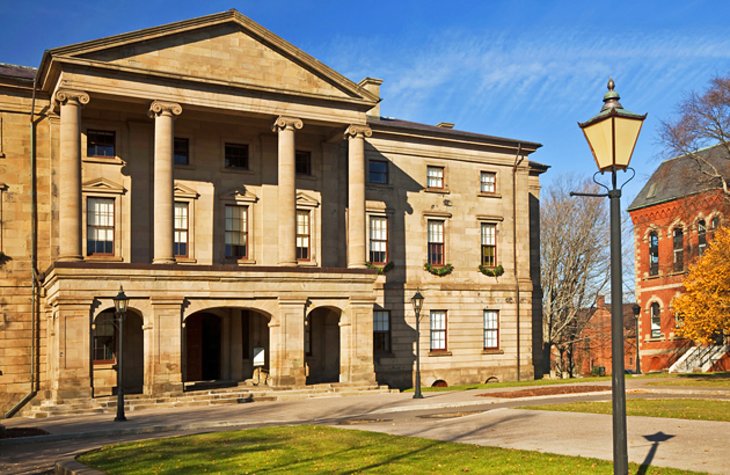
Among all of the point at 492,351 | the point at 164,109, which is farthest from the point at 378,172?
the point at 164,109

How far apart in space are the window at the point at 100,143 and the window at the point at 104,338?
703 centimetres

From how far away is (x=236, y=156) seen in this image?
126 ft

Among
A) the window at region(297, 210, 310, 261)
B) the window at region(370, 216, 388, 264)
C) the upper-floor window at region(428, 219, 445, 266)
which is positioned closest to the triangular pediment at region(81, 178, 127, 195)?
the window at region(297, 210, 310, 261)

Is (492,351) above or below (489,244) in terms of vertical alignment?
below

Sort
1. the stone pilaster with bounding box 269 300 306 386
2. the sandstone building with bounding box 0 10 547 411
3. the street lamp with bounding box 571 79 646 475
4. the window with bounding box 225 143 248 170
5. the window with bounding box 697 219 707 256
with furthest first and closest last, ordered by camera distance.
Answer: the window with bounding box 697 219 707 256, the window with bounding box 225 143 248 170, the stone pilaster with bounding box 269 300 306 386, the sandstone building with bounding box 0 10 547 411, the street lamp with bounding box 571 79 646 475

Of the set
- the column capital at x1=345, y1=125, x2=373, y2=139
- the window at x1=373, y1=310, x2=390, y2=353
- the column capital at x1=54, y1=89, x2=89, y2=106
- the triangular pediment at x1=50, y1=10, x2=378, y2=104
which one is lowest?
the window at x1=373, y1=310, x2=390, y2=353

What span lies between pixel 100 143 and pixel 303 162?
391 inches

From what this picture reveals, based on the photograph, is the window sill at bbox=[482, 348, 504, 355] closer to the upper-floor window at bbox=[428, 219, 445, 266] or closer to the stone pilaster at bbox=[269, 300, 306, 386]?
the upper-floor window at bbox=[428, 219, 445, 266]

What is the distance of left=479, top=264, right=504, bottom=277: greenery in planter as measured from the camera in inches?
1775

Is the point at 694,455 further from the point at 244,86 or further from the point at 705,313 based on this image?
the point at 244,86

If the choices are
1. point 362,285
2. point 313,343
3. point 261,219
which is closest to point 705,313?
point 362,285

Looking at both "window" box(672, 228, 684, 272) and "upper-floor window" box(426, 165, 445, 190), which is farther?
"window" box(672, 228, 684, 272)

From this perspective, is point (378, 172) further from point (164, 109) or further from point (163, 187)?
point (163, 187)

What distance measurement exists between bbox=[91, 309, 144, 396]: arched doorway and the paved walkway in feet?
17.0
